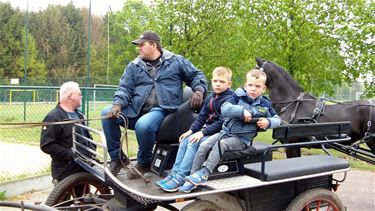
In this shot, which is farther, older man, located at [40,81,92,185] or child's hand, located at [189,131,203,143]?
older man, located at [40,81,92,185]

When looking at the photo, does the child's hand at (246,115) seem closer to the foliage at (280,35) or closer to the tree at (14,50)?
the foliage at (280,35)

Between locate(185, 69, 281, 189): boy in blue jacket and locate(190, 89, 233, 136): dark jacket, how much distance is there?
0.36 feet

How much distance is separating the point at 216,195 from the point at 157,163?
685mm

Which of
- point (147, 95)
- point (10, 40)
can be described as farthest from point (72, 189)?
point (10, 40)

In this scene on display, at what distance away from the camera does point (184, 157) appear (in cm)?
355

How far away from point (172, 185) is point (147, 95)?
109cm

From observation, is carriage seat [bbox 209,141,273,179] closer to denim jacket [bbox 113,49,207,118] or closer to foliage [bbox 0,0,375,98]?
denim jacket [bbox 113,49,207,118]

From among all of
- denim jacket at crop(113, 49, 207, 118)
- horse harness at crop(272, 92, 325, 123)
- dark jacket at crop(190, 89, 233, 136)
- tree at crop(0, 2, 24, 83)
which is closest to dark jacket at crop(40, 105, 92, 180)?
denim jacket at crop(113, 49, 207, 118)

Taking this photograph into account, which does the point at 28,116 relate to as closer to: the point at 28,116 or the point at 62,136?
the point at 28,116

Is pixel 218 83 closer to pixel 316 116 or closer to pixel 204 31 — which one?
pixel 316 116

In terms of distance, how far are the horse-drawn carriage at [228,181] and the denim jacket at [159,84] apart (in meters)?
0.16

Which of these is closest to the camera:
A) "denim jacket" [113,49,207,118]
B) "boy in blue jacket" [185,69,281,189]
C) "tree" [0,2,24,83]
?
"boy in blue jacket" [185,69,281,189]

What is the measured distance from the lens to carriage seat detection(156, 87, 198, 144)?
12.9ft

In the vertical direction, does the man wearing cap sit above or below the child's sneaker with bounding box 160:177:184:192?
above
